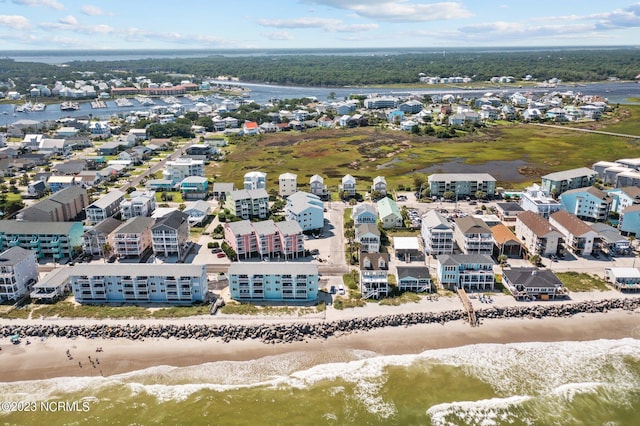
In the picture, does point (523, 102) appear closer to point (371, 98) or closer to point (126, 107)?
point (371, 98)

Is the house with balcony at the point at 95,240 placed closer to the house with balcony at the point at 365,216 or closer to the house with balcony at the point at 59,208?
the house with balcony at the point at 59,208

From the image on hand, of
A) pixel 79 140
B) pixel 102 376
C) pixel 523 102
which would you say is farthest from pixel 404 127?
pixel 102 376

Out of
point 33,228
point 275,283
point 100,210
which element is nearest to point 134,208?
point 100,210

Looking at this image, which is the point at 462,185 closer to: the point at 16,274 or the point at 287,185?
the point at 287,185

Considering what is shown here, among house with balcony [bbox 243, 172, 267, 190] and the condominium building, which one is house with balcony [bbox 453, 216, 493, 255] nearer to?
house with balcony [bbox 243, 172, 267, 190]

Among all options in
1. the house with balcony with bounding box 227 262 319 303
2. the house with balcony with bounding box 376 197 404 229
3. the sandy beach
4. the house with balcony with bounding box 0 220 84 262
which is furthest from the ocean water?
the house with balcony with bounding box 376 197 404 229
